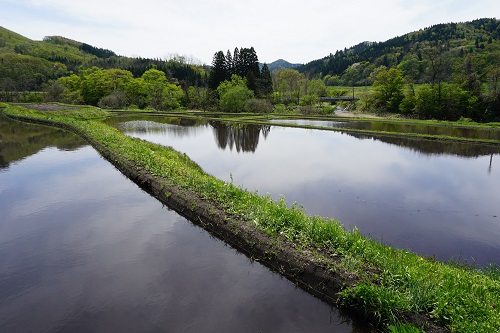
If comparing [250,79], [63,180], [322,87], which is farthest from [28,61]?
[63,180]

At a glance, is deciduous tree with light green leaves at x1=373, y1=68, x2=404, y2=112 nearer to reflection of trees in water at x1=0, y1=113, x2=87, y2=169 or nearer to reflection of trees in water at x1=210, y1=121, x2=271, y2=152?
reflection of trees in water at x1=210, y1=121, x2=271, y2=152

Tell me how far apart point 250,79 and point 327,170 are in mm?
55882

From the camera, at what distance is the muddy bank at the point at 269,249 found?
7152 mm

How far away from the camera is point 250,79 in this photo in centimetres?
6931

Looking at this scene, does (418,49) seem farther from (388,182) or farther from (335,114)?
(388,182)

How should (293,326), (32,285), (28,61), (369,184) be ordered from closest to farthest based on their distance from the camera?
(293,326)
(32,285)
(369,184)
(28,61)

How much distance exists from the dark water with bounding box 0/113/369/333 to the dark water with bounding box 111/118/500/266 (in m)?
4.61

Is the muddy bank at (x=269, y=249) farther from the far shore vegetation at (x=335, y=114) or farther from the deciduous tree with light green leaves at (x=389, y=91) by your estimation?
the deciduous tree with light green leaves at (x=389, y=91)

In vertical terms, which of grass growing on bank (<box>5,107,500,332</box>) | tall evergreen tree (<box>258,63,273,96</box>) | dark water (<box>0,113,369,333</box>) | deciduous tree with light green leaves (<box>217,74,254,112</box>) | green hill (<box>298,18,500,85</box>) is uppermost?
green hill (<box>298,18,500,85</box>)

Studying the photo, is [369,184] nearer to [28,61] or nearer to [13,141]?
[13,141]

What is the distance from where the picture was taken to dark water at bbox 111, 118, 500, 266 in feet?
33.3

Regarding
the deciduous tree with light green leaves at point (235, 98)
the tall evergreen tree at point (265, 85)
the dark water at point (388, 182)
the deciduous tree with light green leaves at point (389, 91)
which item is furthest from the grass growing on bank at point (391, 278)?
the tall evergreen tree at point (265, 85)

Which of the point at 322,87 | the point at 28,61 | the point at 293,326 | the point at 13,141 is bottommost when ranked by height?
the point at 293,326

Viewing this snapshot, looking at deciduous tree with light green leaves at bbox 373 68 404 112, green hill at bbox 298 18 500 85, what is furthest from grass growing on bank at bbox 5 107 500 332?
green hill at bbox 298 18 500 85
